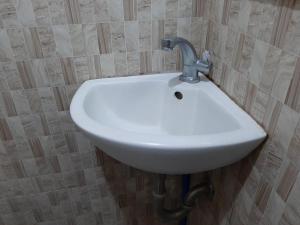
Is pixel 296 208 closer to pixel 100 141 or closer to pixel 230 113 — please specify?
pixel 230 113

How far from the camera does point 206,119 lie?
2.49 ft

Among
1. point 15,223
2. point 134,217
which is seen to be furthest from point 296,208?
point 15,223

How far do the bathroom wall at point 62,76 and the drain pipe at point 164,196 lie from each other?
0.59 ft

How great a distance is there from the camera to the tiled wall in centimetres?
53

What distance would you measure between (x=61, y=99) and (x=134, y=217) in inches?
28.4

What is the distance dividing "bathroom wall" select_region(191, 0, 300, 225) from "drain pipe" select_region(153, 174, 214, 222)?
5.4 inches

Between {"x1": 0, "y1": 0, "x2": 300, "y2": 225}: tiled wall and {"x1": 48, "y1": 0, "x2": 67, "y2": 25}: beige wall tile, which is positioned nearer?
{"x1": 0, "y1": 0, "x2": 300, "y2": 225}: tiled wall

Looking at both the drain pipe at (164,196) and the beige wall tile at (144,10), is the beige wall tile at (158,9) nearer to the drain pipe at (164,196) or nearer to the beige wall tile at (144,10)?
the beige wall tile at (144,10)

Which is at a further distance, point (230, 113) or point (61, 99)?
point (61, 99)

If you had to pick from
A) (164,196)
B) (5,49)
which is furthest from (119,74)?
(164,196)

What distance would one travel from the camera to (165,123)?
899 mm

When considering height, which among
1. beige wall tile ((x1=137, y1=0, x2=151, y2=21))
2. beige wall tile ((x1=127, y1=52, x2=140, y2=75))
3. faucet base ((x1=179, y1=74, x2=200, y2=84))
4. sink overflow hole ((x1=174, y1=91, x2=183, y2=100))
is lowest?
sink overflow hole ((x1=174, y1=91, x2=183, y2=100))

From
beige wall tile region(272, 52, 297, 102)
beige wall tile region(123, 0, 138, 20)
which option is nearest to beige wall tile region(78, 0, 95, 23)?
beige wall tile region(123, 0, 138, 20)

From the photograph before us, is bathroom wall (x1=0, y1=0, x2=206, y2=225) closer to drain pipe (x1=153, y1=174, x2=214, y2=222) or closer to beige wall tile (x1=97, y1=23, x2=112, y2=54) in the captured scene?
beige wall tile (x1=97, y1=23, x2=112, y2=54)
